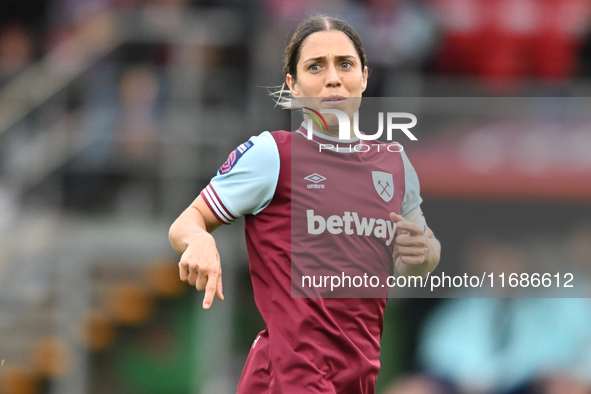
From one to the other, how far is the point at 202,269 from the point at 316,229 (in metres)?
0.55

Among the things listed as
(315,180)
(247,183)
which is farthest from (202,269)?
(315,180)

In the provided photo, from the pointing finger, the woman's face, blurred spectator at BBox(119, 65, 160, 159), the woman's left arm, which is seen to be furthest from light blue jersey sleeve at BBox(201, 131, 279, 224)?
blurred spectator at BBox(119, 65, 160, 159)

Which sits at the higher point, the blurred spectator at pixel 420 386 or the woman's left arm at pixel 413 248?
the woman's left arm at pixel 413 248

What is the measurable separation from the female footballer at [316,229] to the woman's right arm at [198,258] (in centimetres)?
1

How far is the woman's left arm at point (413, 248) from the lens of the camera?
3355mm

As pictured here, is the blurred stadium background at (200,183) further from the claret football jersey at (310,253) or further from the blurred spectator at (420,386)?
the claret football jersey at (310,253)

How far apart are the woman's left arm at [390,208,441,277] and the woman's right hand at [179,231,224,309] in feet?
2.52

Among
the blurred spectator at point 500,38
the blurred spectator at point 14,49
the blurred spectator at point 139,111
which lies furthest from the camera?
→ the blurred spectator at point 14,49

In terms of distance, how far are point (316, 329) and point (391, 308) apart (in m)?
4.81

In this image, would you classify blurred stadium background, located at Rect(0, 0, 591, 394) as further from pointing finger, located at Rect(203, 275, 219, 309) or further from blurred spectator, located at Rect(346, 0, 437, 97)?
pointing finger, located at Rect(203, 275, 219, 309)

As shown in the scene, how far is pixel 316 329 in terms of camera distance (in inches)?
127

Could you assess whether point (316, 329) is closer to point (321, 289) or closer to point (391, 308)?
point (321, 289)

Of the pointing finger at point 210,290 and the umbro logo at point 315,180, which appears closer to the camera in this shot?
the pointing finger at point 210,290

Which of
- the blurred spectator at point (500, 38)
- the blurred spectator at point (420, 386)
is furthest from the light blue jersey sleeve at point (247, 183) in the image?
the blurred spectator at point (500, 38)
